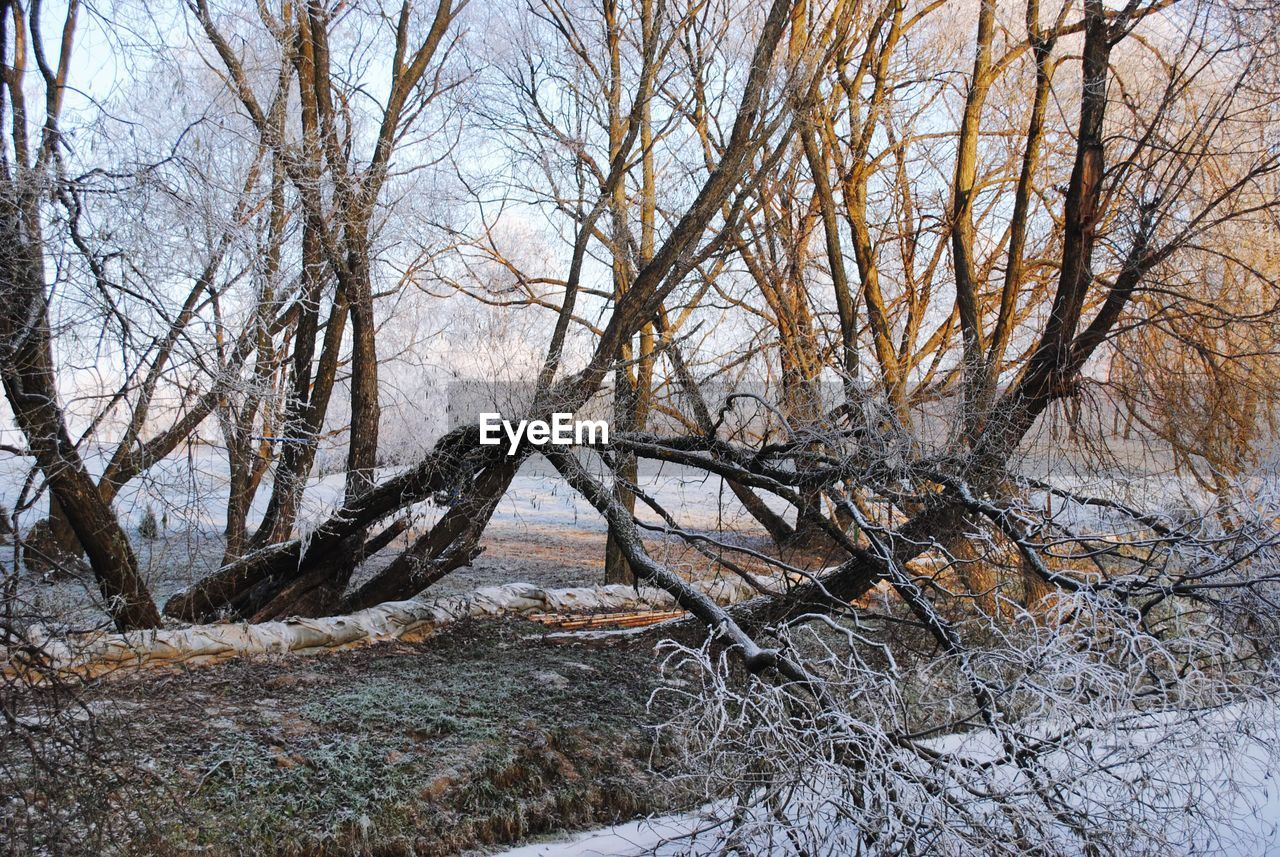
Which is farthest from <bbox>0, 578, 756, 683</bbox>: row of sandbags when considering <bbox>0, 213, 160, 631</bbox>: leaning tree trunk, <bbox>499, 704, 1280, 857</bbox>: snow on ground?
<bbox>499, 704, 1280, 857</bbox>: snow on ground

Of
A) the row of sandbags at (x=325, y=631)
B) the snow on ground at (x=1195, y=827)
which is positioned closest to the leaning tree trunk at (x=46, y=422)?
the row of sandbags at (x=325, y=631)

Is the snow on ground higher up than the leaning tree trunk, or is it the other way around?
the leaning tree trunk

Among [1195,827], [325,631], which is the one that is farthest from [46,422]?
[1195,827]

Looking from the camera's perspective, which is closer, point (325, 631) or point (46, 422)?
point (46, 422)

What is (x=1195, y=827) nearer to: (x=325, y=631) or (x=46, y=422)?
(x=325, y=631)

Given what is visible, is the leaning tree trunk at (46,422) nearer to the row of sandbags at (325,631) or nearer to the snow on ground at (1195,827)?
the row of sandbags at (325,631)

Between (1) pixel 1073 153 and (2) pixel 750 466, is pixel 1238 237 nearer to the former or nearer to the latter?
(1) pixel 1073 153

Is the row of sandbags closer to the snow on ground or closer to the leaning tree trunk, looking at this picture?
the leaning tree trunk

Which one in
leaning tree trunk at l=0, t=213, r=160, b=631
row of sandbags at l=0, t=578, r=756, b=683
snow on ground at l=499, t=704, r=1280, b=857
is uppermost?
leaning tree trunk at l=0, t=213, r=160, b=631

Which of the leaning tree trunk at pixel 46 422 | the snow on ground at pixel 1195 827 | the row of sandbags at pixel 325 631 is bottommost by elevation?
the snow on ground at pixel 1195 827

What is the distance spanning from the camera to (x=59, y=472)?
100 inches

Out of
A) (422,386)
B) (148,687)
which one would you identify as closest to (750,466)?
(148,687)

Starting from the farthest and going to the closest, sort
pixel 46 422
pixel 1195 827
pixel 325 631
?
pixel 325 631 < pixel 46 422 < pixel 1195 827

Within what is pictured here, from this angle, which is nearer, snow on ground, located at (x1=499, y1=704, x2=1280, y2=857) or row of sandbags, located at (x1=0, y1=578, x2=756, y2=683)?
snow on ground, located at (x1=499, y1=704, x2=1280, y2=857)
